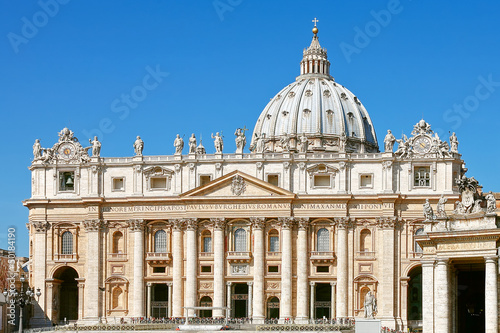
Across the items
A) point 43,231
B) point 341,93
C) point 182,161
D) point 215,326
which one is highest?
point 341,93

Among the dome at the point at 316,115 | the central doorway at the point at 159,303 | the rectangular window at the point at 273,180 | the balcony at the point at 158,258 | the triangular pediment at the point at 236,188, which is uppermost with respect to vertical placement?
the dome at the point at 316,115

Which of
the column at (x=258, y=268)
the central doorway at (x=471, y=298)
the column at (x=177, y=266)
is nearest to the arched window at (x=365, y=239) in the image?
the column at (x=258, y=268)

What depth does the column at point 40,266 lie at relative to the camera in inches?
Answer: 4331

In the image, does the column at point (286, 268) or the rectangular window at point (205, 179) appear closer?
the column at point (286, 268)

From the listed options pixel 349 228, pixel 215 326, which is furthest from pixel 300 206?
pixel 215 326

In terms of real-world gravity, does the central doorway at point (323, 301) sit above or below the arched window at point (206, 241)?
below

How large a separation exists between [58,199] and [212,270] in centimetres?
1936

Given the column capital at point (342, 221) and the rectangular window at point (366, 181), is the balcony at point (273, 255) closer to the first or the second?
the column capital at point (342, 221)

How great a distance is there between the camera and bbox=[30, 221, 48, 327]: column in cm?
11000

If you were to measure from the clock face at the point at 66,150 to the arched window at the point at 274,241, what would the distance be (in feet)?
80.9

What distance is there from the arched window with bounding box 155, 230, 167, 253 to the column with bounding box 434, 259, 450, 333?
56.0 metres

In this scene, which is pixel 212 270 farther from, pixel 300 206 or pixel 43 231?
pixel 43 231

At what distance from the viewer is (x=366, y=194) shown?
108m

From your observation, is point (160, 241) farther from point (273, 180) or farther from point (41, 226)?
point (273, 180)
